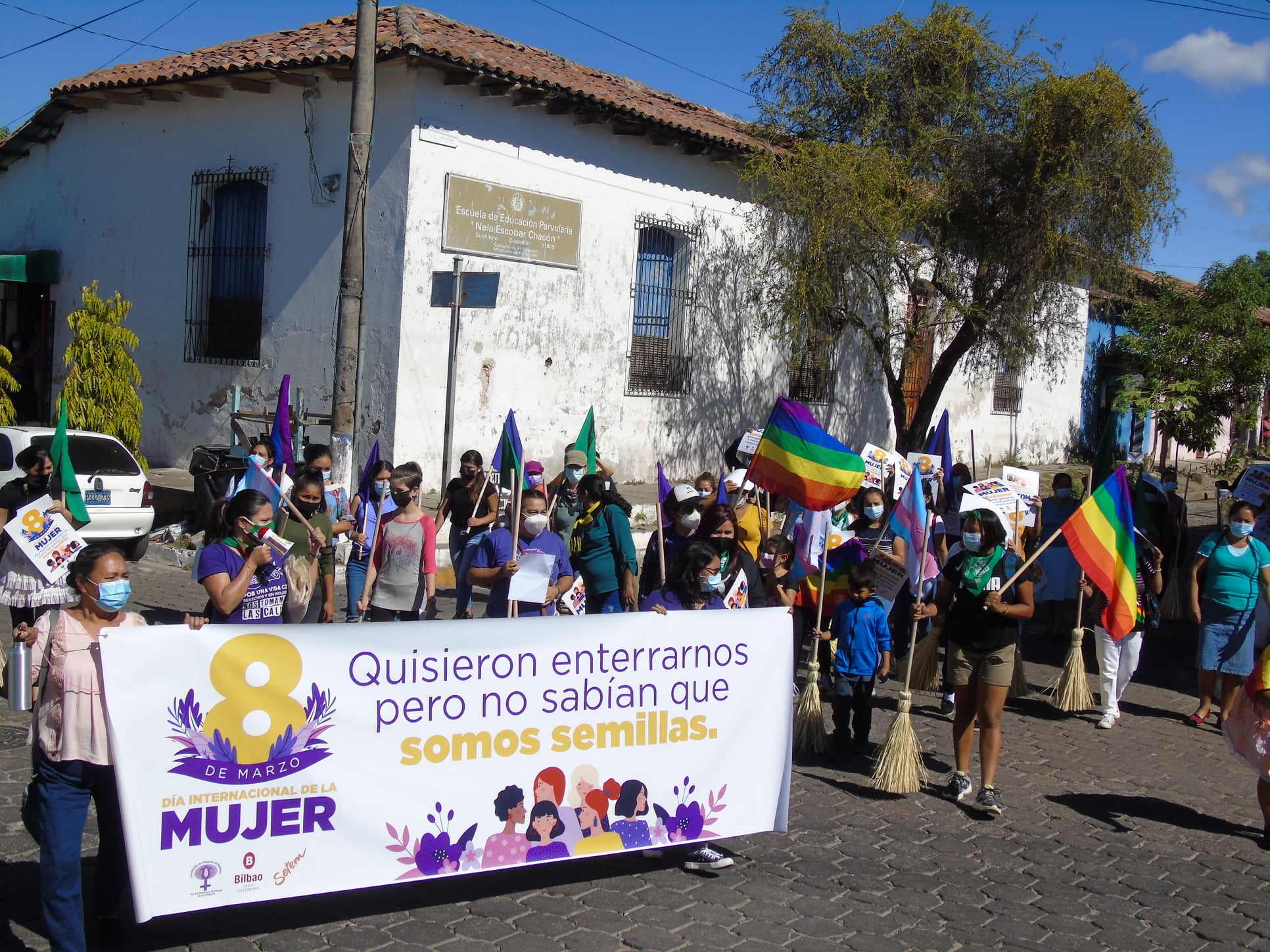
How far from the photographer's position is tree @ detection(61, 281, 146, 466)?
14523mm

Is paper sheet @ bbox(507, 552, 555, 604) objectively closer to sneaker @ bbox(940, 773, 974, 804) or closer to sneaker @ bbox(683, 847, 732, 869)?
sneaker @ bbox(683, 847, 732, 869)

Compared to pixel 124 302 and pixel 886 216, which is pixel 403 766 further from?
pixel 886 216

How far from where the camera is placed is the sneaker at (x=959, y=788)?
645cm

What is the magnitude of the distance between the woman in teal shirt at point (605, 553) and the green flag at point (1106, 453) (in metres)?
5.29

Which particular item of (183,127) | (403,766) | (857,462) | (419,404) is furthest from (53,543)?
(183,127)

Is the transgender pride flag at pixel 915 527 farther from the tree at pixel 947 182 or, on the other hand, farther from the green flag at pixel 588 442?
the tree at pixel 947 182

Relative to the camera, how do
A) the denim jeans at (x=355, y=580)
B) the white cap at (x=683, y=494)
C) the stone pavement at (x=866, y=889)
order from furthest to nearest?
the denim jeans at (x=355, y=580), the white cap at (x=683, y=494), the stone pavement at (x=866, y=889)

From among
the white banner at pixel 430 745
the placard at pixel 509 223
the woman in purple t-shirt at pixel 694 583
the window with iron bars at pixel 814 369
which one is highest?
the placard at pixel 509 223

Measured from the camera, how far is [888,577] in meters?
8.16

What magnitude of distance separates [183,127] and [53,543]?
505 inches

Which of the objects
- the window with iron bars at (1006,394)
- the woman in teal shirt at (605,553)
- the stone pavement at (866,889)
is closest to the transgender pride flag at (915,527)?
the stone pavement at (866,889)

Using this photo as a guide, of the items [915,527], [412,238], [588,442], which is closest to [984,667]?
[915,527]

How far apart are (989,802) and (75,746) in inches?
175

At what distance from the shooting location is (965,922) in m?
4.89
